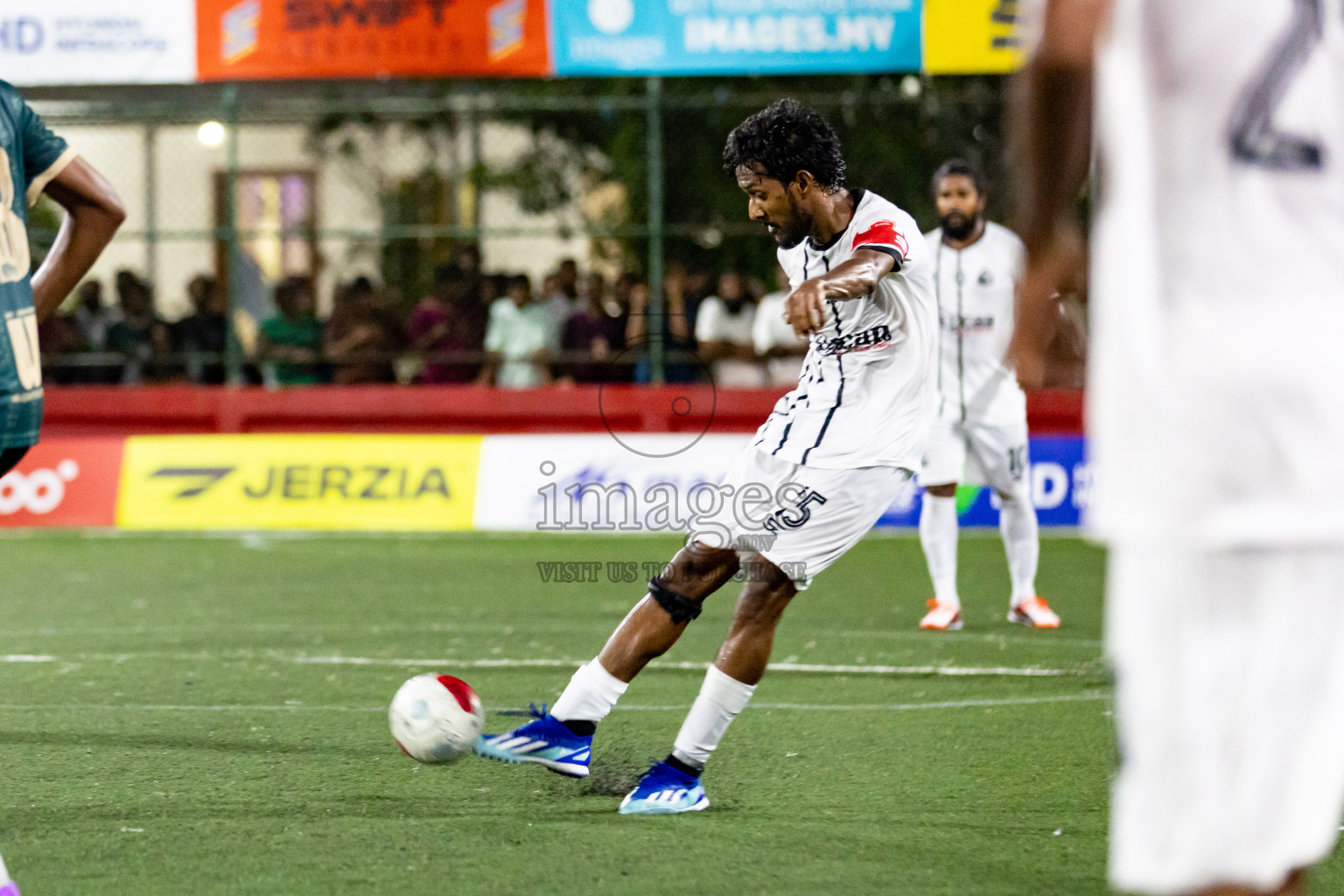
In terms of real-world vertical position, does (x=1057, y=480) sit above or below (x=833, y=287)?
below

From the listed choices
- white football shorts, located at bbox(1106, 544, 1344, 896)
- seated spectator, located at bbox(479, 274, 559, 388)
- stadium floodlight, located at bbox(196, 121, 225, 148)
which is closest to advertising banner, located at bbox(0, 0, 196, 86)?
seated spectator, located at bbox(479, 274, 559, 388)

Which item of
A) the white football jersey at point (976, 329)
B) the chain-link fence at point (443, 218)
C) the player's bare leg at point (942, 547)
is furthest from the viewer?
the chain-link fence at point (443, 218)

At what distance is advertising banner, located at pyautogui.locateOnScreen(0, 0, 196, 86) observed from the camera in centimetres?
1400

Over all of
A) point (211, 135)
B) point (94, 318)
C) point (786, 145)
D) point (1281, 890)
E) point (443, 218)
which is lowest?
point (1281, 890)

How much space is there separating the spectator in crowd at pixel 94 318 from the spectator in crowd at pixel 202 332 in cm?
65

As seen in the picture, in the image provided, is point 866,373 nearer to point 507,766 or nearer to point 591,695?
point 591,695

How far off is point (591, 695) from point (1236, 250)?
301 cm

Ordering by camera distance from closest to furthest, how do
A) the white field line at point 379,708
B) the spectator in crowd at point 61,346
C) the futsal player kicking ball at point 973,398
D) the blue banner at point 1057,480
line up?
1. the white field line at point 379,708
2. the futsal player kicking ball at point 973,398
3. the blue banner at point 1057,480
4. the spectator in crowd at point 61,346

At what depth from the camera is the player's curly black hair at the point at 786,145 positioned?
4684 mm

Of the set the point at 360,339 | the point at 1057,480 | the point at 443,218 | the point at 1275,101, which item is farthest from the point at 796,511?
the point at 443,218

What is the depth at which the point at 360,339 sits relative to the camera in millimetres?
15820

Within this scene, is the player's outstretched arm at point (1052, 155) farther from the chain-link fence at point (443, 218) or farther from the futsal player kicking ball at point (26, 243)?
the chain-link fence at point (443, 218)

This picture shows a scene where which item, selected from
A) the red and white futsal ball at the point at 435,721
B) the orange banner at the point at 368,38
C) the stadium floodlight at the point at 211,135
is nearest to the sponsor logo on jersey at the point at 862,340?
the red and white futsal ball at the point at 435,721

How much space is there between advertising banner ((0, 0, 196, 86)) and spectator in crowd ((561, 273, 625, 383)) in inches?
159
